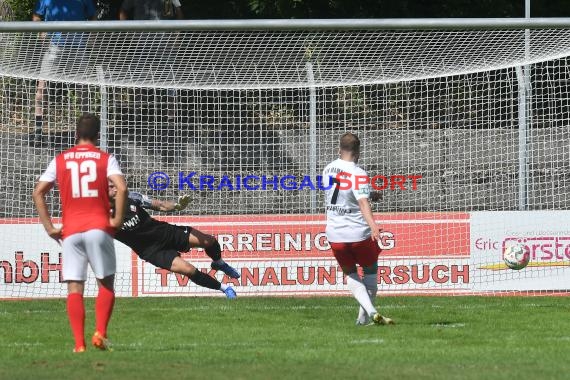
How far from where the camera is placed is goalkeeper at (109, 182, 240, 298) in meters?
14.7

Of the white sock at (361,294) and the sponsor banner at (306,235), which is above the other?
the sponsor banner at (306,235)

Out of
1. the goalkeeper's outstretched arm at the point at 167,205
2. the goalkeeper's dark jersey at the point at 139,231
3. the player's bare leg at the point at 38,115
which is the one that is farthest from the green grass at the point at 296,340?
the player's bare leg at the point at 38,115

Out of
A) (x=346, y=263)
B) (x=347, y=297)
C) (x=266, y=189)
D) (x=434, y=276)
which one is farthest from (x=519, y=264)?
(x=346, y=263)

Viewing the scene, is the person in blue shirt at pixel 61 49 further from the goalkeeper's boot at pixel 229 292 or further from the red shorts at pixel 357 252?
the red shorts at pixel 357 252

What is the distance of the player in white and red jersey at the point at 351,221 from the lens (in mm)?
11781

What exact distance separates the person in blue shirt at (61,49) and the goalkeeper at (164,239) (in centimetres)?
189

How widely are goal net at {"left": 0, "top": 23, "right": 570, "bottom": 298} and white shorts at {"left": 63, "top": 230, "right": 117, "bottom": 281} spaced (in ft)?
20.4

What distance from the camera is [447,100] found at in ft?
54.7

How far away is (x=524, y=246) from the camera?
1650 centimetres

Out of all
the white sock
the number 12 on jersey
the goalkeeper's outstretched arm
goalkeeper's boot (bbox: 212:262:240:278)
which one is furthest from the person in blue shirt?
the number 12 on jersey

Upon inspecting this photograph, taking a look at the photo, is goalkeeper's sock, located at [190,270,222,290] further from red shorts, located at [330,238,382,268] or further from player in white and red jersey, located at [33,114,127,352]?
player in white and red jersey, located at [33,114,127,352]

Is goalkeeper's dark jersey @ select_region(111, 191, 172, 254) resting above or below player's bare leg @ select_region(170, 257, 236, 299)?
above

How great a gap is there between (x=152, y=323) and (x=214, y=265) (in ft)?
9.25

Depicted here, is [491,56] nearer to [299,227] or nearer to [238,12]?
[299,227]
